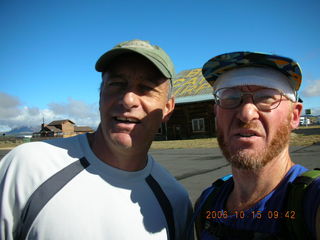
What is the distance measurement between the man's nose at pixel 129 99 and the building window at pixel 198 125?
24.7 m

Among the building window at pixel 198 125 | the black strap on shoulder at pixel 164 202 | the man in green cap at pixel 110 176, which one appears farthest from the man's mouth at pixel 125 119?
the building window at pixel 198 125

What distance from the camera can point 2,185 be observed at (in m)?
1.69

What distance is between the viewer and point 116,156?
83.0 inches

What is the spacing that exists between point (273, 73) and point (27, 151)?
200cm

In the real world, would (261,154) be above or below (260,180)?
above

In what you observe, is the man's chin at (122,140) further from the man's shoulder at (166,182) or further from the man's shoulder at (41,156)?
the man's shoulder at (166,182)

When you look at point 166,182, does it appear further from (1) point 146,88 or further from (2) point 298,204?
(2) point 298,204

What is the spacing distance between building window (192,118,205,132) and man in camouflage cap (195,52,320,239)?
2472 centimetres

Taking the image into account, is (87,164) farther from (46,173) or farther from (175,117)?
(175,117)

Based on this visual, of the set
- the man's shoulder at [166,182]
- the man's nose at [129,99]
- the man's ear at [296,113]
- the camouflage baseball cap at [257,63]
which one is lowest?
the man's shoulder at [166,182]

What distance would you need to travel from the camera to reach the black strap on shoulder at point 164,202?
81.0 inches

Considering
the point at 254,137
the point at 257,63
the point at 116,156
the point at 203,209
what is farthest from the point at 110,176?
the point at 257,63

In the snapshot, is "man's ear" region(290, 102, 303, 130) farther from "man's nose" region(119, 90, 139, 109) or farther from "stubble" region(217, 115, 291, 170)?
"man's nose" region(119, 90, 139, 109)

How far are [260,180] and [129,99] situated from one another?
1.23 m
